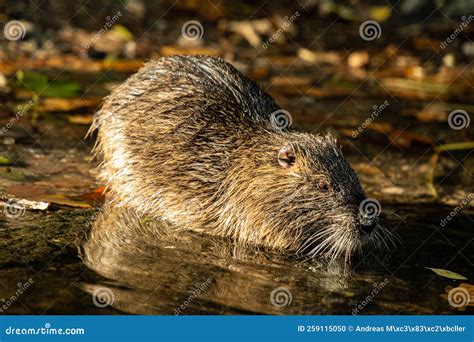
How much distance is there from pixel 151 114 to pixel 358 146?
2.54 m

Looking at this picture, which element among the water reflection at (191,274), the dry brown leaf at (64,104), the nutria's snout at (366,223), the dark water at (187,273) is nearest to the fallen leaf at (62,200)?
A: the dark water at (187,273)

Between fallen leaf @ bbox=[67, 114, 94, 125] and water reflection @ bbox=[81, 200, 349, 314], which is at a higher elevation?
water reflection @ bbox=[81, 200, 349, 314]

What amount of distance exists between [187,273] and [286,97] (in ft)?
16.5

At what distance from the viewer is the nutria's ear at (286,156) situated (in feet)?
20.6

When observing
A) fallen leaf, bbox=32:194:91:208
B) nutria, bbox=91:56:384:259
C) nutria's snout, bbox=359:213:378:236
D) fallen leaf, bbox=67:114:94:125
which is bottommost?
fallen leaf, bbox=67:114:94:125

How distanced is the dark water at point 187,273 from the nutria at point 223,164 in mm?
218

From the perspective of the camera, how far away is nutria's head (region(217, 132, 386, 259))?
599 cm

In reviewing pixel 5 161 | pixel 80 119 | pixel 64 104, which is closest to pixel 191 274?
pixel 5 161

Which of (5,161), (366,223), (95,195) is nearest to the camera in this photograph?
(366,223)

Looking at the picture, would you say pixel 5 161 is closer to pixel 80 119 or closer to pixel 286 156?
pixel 80 119

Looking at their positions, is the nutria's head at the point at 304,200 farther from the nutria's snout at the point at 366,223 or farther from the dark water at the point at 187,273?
the dark water at the point at 187,273

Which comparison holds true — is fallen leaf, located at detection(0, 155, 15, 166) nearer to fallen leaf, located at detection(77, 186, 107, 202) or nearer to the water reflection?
fallen leaf, located at detection(77, 186, 107, 202)

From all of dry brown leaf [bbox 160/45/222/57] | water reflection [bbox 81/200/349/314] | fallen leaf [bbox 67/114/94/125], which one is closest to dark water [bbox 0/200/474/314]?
water reflection [bbox 81/200/349/314]

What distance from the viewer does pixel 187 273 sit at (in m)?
5.34
